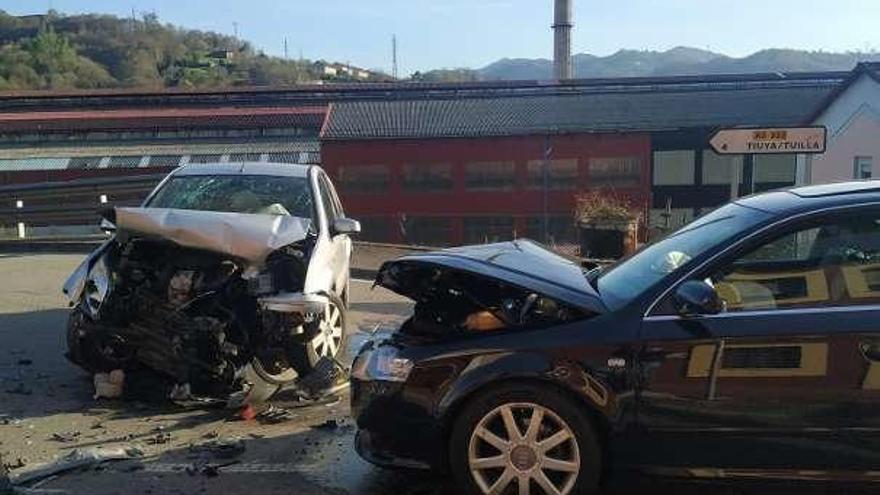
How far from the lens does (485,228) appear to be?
39844mm

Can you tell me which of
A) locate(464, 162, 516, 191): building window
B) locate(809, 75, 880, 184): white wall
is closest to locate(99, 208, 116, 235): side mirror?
locate(809, 75, 880, 184): white wall

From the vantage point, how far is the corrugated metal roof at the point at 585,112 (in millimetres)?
46188

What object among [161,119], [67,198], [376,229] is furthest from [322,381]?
[161,119]

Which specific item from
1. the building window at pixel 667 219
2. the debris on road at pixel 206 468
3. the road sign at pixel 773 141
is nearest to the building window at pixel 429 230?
the building window at pixel 667 219

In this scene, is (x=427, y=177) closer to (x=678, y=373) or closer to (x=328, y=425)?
(x=328, y=425)

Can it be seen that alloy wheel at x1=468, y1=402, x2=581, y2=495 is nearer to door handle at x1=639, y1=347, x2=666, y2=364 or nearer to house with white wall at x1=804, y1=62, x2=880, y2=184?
door handle at x1=639, y1=347, x2=666, y2=364

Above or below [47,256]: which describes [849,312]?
above

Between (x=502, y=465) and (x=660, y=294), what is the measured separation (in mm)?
1080

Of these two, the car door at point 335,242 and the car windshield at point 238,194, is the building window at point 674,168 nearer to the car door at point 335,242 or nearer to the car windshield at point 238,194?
the car door at point 335,242

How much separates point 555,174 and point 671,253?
4030 cm

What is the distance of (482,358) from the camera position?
14.2ft

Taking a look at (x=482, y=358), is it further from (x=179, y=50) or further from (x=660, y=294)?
(x=179, y=50)

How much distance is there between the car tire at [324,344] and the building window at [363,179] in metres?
38.3

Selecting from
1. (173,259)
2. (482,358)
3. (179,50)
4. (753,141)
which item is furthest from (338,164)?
(179,50)
